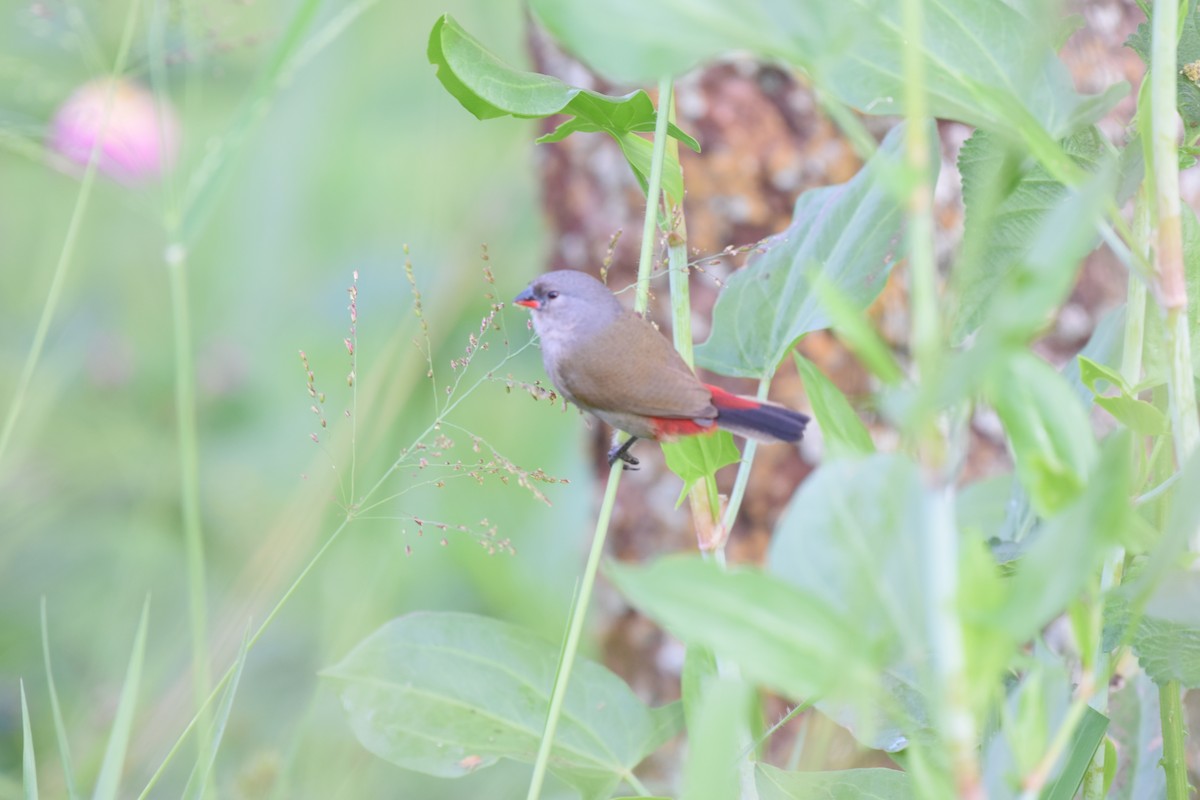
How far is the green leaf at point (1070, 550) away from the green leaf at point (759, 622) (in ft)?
0.16

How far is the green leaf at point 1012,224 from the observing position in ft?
1.12

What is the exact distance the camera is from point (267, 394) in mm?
3082

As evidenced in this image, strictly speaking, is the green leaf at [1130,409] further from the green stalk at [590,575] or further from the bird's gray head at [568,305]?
the bird's gray head at [568,305]

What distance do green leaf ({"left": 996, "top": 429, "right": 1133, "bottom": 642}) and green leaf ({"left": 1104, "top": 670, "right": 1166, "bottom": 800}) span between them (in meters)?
0.53

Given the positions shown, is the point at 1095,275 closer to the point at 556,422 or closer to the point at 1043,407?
the point at 556,422

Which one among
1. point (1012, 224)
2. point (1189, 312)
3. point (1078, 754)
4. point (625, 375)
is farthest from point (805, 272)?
point (625, 375)

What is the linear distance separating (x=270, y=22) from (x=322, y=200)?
0.52m

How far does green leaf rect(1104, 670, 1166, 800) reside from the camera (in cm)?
81

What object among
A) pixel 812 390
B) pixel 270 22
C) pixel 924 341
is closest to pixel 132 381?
pixel 270 22

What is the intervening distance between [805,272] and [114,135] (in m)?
1.38

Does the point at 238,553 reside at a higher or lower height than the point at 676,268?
lower

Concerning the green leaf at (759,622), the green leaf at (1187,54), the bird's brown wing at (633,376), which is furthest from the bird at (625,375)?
the green leaf at (759,622)

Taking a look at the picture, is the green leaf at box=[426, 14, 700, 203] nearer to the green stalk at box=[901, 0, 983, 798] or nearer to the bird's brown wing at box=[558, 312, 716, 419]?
the bird's brown wing at box=[558, 312, 716, 419]

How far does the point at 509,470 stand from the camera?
82cm
